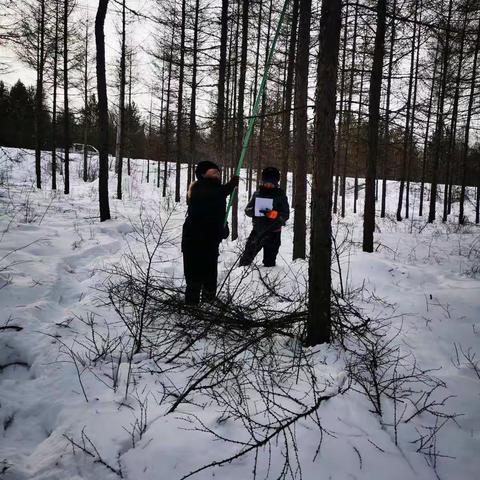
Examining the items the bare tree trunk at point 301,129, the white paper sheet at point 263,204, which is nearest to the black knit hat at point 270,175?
the white paper sheet at point 263,204

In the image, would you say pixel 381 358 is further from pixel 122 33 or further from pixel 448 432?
pixel 122 33

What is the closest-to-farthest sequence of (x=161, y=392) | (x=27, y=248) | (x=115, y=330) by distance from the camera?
(x=161, y=392), (x=115, y=330), (x=27, y=248)

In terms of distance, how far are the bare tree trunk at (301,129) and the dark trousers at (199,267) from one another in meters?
2.91

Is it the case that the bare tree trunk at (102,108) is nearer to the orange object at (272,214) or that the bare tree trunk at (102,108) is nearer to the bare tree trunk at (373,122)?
the orange object at (272,214)

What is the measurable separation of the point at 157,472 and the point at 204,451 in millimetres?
253

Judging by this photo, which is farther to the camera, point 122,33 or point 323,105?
point 122,33

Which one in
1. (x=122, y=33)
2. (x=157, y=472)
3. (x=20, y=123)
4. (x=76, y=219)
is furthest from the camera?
(x=20, y=123)

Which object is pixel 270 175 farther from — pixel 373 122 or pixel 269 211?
pixel 373 122

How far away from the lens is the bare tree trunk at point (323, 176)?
96.6 inches

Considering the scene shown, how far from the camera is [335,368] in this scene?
238cm

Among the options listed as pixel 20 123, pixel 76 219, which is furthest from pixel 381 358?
pixel 20 123

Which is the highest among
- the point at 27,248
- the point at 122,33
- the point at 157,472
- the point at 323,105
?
the point at 122,33

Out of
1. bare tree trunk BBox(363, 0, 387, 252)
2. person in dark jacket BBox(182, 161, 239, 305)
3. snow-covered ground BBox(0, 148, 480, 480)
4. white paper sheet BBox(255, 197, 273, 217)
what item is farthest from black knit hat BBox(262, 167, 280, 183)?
bare tree trunk BBox(363, 0, 387, 252)

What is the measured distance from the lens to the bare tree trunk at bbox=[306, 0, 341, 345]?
245 cm
